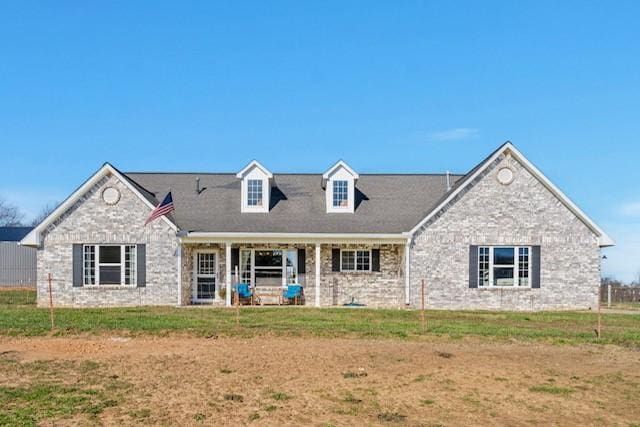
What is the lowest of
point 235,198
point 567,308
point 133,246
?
point 567,308

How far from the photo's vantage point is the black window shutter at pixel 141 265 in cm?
2167

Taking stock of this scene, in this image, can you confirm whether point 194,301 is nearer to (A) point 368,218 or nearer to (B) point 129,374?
(A) point 368,218

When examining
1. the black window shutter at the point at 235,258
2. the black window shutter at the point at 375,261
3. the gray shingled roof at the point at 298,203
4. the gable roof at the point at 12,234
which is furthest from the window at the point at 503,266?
the gable roof at the point at 12,234

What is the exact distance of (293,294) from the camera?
22.3m

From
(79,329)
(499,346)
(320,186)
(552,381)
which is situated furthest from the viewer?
(320,186)

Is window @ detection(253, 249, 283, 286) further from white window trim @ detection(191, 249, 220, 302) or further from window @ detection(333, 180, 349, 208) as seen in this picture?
window @ detection(333, 180, 349, 208)

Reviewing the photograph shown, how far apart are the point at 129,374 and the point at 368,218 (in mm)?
14349

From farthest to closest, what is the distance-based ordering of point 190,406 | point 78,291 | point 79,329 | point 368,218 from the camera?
point 368,218, point 78,291, point 79,329, point 190,406

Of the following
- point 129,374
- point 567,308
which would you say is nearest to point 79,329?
point 129,374

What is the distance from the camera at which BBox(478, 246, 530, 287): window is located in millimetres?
21906

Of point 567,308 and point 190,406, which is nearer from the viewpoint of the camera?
point 190,406

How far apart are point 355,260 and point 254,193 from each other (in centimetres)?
500

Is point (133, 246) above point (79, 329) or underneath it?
above

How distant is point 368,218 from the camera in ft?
77.5
